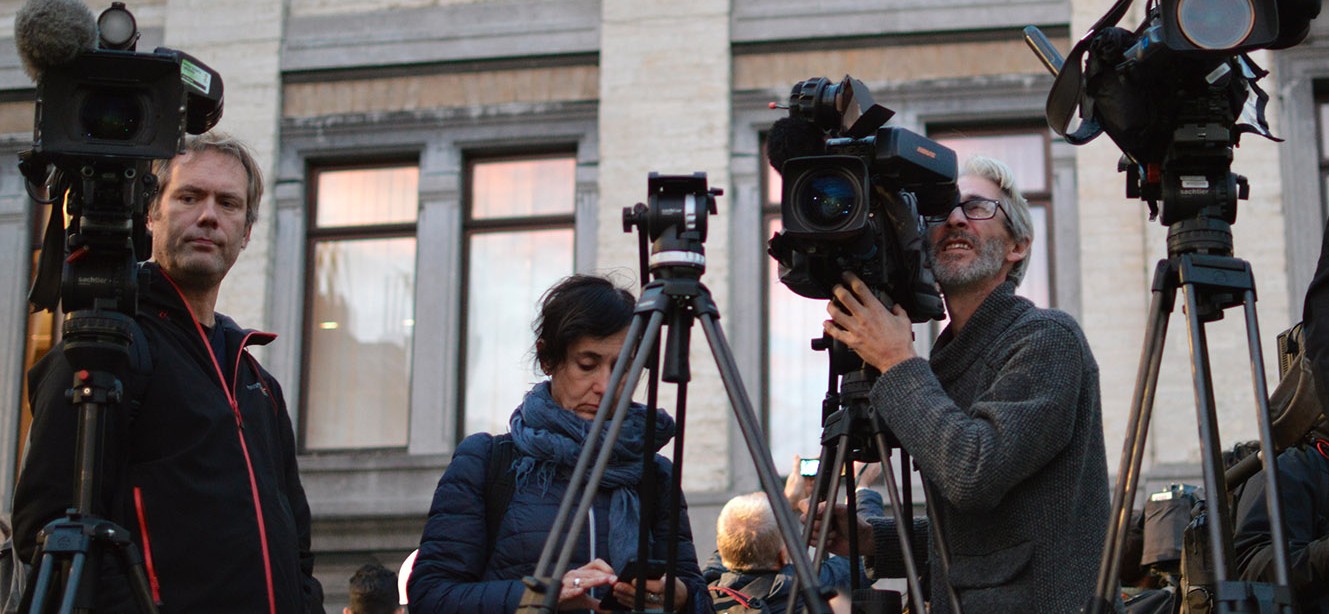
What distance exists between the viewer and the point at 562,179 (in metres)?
12.4

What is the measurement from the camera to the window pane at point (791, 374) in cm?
1165

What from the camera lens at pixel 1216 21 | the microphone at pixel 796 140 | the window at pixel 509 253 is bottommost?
the microphone at pixel 796 140

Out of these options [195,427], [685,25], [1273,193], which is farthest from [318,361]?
[195,427]

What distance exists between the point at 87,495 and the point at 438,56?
31.9 ft

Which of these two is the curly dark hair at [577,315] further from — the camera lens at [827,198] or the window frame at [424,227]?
the window frame at [424,227]

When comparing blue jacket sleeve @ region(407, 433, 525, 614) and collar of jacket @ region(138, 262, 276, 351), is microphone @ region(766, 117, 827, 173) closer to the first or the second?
blue jacket sleeve @ region(407, 433, 525, 614)

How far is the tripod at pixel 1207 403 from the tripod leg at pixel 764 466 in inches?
20.3

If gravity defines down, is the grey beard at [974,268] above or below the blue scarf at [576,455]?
above

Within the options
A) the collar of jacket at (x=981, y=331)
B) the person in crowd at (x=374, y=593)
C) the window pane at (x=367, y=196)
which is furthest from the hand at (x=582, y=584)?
the window pane at (x=367, y=196)

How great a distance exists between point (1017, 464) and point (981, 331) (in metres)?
0.48

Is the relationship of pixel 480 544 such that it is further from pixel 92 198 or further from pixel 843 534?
pixel 92 198

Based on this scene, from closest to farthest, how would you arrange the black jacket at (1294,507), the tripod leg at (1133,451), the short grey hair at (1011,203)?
the tripod leg at (1133,451) < the short grey hair at (1011,203) < the black jacket at (1294,507)

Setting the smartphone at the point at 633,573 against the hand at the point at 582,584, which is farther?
the hand at the point at 582,584

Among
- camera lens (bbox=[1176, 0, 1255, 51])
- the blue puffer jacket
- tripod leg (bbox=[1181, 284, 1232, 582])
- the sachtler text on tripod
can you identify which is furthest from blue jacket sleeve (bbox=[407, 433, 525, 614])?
camera lens (bbox=[1176, 0, 1255, 51])
